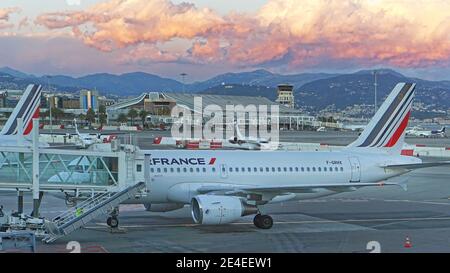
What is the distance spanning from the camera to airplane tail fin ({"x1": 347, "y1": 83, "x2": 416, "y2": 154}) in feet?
106

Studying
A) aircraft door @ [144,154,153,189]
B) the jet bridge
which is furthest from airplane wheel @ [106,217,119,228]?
aircraft door @ [144,154,153,189]

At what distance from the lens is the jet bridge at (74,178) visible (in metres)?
21.9

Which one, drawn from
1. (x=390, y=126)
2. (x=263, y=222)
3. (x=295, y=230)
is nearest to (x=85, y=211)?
(x=263, y=222)

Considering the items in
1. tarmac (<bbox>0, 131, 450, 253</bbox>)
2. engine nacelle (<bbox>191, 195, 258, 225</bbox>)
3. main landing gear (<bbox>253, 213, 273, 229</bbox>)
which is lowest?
tarmac (<bbox>0, 131, 450, 253</bbox>)

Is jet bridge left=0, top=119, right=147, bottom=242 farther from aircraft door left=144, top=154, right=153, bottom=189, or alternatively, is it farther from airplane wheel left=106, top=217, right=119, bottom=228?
airplane wheel left=106, top=217, right=119, bottom=228

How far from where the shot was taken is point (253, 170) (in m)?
28.3

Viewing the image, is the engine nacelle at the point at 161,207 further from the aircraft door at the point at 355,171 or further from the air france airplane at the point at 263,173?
the aircraft door at the point at 355,171

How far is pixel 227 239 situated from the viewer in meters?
23.4

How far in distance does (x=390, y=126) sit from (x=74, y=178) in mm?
17540

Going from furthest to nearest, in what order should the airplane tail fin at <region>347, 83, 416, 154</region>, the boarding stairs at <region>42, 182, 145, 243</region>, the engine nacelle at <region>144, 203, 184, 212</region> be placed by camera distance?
the airplane tail fin at <region>347, 83, 416, 154</region> → the engine nacelle at <region>144, 203, 184, 212</region> → the boarding stairs at <region>42, 182, 145, 243</region>

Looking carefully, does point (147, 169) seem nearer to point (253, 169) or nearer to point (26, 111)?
point (253, 169)

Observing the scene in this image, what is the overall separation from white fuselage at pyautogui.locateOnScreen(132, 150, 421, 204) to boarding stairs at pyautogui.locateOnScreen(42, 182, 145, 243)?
5.72 feet

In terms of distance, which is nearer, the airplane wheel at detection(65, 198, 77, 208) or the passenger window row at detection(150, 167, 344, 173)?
the airplane wheel at detection(65, 198, 77, 208)
